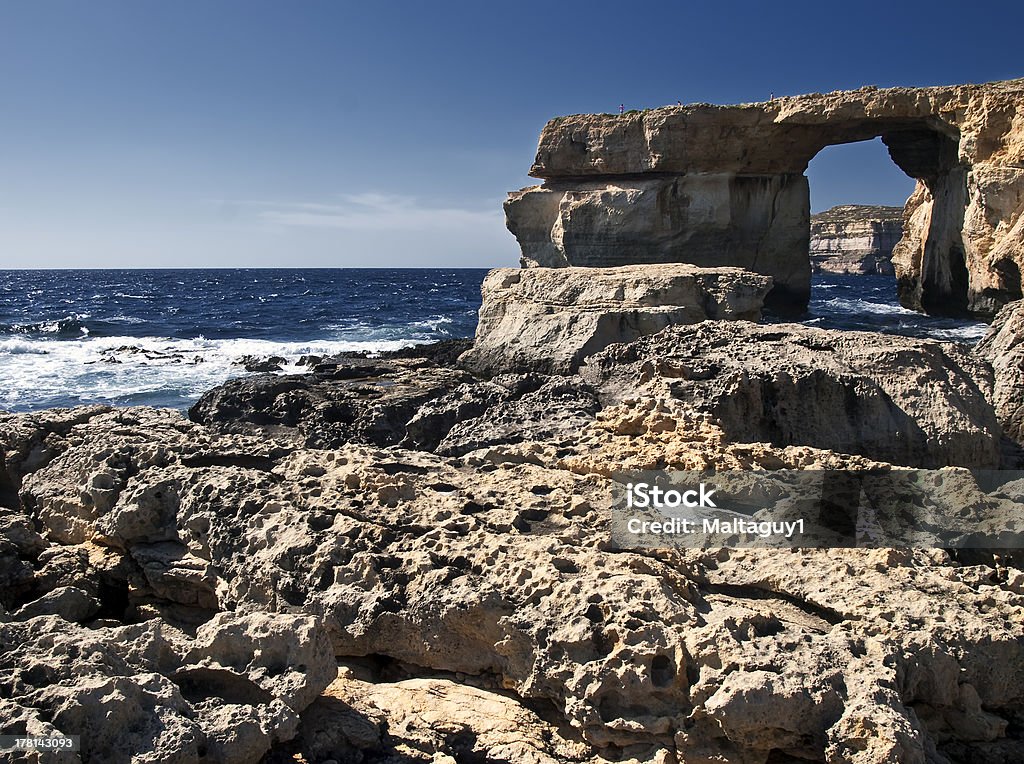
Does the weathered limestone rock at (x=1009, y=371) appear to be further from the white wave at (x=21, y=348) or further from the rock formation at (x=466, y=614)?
the white wave at (x=21, y=348)

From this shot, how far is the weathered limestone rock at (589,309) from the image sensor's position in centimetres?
1171

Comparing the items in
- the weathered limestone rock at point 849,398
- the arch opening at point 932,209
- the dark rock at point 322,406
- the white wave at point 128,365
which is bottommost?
the white wave at point 128,365

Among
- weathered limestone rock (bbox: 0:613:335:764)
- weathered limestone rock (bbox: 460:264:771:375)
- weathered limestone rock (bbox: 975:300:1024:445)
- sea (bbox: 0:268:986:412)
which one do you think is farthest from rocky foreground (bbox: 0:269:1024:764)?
sea (bbox: 0:268:986:412)

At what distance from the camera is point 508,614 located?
3375 mm

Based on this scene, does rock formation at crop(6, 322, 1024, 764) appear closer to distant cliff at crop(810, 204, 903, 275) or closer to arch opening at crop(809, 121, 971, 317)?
arch opening at crop(809, 121, 971, 317)

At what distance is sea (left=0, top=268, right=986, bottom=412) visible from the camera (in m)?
17.4

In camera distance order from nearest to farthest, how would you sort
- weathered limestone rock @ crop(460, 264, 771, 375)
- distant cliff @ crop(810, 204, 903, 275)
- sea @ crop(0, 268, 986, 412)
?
weathered limestone rock @ crop(460, 264, 771, 375) → sea @ crop(0, 268, 986, 412) → distant cliff @ crop(810, 204, 903, 275)

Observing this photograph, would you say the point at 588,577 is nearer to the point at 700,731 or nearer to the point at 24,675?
the point at 700,731

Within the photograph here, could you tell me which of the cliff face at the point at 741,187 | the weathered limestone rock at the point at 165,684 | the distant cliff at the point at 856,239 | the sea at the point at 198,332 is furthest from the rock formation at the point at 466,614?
the distant cliff at the point at 856,239

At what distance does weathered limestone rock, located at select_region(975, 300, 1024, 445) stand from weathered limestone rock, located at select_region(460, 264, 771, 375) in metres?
4.97

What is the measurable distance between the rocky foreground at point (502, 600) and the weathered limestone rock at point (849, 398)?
0.02 m

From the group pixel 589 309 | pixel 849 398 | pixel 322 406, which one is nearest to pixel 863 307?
pixel 589 309

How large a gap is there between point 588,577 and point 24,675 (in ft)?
7.18

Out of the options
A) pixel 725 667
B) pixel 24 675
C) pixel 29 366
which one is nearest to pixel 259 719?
pixel 24 675
